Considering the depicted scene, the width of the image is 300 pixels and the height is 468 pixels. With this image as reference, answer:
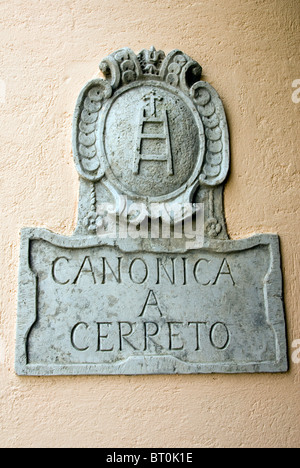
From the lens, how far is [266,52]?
287 centimetres

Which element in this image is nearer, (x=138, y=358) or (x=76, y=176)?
(x=138, y=358)

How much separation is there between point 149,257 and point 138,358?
54cm

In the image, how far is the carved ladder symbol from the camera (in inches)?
103

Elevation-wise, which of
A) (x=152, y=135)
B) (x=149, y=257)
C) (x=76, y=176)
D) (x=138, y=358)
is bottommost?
(x=138, y=358)

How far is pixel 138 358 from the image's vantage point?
2426 mm

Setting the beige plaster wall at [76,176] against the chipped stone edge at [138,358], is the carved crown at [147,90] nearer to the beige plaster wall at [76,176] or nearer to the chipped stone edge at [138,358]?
the beige plaster wall at [76,176]

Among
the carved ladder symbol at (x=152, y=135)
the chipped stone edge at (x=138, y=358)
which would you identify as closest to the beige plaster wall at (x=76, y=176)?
the chipped stone edge at (x=138, y=358)

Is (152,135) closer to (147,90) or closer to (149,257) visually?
(147,90)

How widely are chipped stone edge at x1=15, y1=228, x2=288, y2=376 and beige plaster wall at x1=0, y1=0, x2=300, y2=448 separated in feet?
0.18

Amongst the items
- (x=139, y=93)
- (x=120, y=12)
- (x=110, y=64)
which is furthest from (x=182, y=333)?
(x=120, y=12)

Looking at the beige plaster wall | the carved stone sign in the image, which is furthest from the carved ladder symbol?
the beige plaster wall

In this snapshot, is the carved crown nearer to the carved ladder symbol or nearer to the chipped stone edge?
the carved ladder symbol

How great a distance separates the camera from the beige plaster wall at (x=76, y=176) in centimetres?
240

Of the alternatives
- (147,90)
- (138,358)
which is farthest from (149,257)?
(147,90)
